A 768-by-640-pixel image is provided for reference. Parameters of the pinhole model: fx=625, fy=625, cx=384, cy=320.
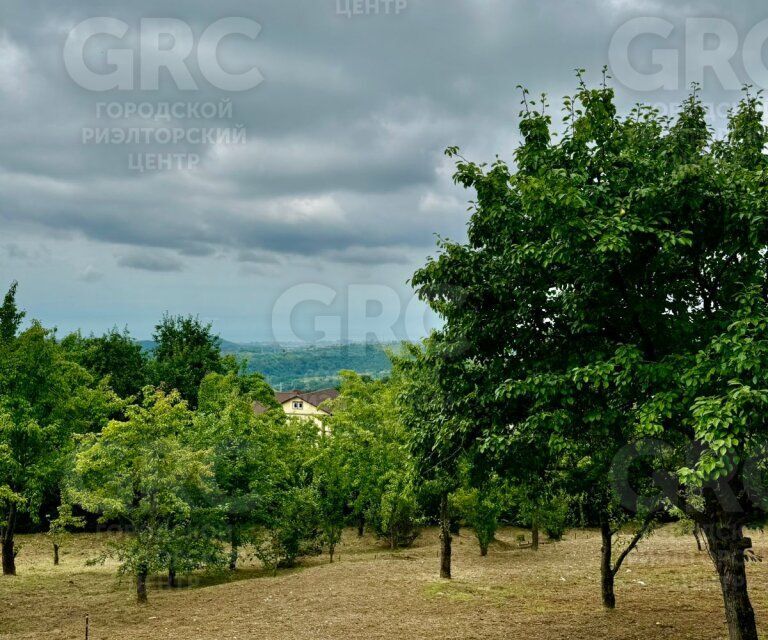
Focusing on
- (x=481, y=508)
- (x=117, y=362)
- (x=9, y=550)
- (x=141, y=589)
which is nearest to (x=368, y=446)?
(x=481, y=508)

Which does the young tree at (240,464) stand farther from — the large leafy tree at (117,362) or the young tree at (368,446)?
the large leafy tree at (117,362)

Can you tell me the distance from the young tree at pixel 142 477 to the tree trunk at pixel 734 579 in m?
15.3

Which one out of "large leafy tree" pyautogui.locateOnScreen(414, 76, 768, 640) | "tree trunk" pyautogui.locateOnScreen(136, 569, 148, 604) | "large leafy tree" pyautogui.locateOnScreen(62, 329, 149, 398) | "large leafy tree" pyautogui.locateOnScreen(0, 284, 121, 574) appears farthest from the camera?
"large leafy tree" pyautogui.locateOnScreen(62, 329, 149, 398)

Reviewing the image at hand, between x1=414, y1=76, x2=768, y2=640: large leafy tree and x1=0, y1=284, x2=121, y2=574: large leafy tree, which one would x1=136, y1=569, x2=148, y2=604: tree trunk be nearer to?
x1=0, y1=284, x2=121, y2=574: large leafy tree

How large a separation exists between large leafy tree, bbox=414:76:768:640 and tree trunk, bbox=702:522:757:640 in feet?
0.08

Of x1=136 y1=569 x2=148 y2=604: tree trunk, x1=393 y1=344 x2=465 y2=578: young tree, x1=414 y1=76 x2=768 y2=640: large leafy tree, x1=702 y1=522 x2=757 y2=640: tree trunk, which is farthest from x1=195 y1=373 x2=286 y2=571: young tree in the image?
x1=702 y1=522 x2=757 y2=640: tree trunk

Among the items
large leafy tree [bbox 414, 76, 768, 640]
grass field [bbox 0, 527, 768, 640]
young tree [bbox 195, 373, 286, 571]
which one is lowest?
grass field [bbox 0, 527, 768, 640]

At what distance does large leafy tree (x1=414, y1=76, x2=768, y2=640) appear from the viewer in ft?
35.0

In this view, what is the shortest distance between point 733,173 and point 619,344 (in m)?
3.70

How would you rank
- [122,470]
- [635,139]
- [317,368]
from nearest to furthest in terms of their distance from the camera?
[635,139]
[122,470]
[317,368]

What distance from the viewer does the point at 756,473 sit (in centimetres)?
1295

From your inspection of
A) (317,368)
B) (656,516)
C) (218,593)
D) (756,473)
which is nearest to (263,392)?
(218,593)

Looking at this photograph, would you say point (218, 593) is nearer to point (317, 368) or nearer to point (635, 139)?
point (635, 139)

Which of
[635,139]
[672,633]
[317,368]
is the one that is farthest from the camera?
[317,368]
